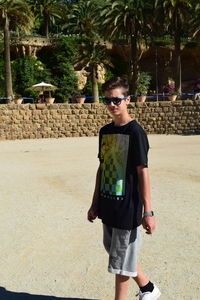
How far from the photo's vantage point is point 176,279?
3979mm

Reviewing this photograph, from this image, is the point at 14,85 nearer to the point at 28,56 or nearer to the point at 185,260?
the point at 28,56

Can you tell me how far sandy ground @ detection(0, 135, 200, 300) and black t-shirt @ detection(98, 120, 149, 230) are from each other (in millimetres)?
1022

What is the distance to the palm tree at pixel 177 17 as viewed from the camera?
30078 mm

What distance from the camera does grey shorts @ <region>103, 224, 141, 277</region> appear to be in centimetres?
311

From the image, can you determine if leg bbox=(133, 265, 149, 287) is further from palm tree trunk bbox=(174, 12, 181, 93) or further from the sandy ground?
Result: palm tree trunk bbox=(174, 12, 181, 93)

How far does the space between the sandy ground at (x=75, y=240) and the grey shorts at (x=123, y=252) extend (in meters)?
0.67

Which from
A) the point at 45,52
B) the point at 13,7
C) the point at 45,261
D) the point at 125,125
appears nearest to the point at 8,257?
the point at 45,261

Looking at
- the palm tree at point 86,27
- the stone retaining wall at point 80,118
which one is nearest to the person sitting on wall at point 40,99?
the palm tree at point 86,27

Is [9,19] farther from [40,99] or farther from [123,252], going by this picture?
[123,252]

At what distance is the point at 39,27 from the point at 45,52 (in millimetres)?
10145

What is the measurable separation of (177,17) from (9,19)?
1299cm

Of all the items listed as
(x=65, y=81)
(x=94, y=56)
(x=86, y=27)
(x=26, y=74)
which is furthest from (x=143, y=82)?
(x=26, y=74)

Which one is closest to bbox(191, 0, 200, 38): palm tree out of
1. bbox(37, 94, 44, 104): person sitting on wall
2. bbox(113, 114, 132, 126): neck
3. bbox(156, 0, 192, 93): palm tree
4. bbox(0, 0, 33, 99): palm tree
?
bbox(156, 0, 192, 93): palm tree

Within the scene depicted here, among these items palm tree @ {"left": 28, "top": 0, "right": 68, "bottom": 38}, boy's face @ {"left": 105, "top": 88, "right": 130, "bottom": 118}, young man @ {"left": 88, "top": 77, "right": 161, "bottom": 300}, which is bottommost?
young man @ {"left": 88, "top": 77, "right": 161, "bottom": 300}
